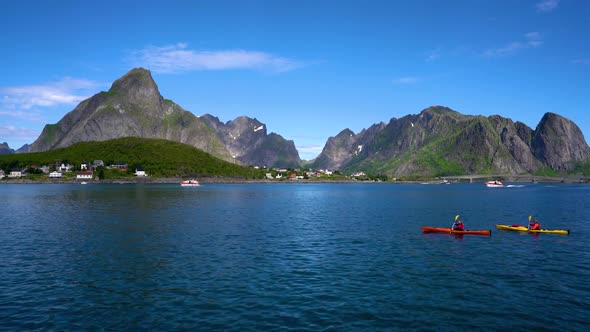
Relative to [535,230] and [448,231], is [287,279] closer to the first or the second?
[448,231]

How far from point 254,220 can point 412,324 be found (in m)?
52.8

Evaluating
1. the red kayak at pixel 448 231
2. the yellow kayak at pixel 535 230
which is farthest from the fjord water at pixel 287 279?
the yellow kayak at pixel 535 230

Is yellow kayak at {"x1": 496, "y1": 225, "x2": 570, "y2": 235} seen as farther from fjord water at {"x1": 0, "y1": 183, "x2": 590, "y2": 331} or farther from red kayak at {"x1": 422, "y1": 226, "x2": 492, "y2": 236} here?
red kayak at {"x1": 422, "y1": 226, "x2": 492, "y2": 236}

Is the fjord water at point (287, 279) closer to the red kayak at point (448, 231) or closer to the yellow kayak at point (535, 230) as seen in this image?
the red kayak at point (448, 231)

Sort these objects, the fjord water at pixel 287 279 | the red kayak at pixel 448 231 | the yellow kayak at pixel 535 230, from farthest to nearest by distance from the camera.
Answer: the yellow kayak at pixel 535 230, the red kayak at pixel 448 231, the fjord water at pixel 287 279

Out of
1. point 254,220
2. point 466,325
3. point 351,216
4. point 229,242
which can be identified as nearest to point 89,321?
point 466,325

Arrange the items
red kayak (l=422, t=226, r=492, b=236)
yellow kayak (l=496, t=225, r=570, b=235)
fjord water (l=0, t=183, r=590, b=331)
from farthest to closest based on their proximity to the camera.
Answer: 1. yellow kayak (l=496, t=225, r=570, b=235)
2. red kayak (l=422, t=226, r=492, b=236)
3. fjord water (l=0, t=183, r=590, b=331)

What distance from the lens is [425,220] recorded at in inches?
3135

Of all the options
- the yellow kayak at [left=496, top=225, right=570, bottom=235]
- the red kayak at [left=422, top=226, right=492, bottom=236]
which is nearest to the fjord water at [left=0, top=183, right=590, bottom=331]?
the red kayak at [left=422, top=226, right=492, bottom=236]

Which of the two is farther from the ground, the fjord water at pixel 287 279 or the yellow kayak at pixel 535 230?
the yellow kayak at pixel 535 230

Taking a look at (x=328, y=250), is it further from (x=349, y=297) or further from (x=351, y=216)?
(x=351, y=216)

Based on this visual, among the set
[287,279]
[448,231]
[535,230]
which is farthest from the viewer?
[535,230]

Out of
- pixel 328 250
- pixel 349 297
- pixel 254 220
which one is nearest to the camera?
pixel 349 297

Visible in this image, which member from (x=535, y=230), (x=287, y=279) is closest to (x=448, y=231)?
(x=535, y=230)
